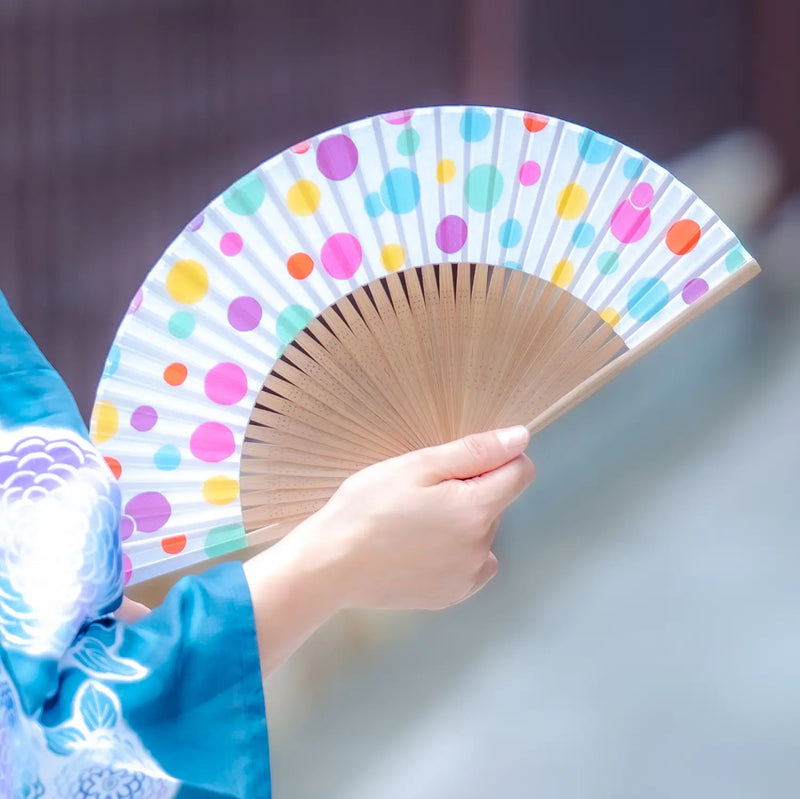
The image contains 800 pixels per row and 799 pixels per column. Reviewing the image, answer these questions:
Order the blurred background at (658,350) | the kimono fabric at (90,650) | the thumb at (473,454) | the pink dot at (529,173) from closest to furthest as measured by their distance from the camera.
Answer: the kimono fabric at (90,650) → the thumb at (473,454) → the pink dot at (529,173) → the blurred background at (658,350)

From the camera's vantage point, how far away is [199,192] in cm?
175

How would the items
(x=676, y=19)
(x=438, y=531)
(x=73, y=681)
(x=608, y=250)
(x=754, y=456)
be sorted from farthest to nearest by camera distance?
(x=754, y=456) < (x=676, y=19) < (x=608, y=250) < (x=438, y=531) < (x=73, y=681)

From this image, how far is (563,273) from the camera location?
77cm

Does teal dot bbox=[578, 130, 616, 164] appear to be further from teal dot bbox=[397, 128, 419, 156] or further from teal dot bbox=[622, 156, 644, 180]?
teal dot bbox=[397, 128, 419, 156]

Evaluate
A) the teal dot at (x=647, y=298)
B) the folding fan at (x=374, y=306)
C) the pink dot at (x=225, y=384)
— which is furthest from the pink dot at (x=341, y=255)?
the teal dot at (x=647, y=298)

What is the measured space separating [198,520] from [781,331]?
4.33 feet

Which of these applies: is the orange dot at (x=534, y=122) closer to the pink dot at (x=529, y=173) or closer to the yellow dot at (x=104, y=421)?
the pink dot at (x=529, y=173)

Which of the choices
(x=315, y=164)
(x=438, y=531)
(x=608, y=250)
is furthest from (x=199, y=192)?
(x=438, y=531)

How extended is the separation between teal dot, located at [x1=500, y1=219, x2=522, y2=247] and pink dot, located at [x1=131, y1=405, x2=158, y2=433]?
31cm

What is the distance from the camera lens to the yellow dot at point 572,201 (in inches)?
29.9

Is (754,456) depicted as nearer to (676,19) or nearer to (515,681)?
(515,681)

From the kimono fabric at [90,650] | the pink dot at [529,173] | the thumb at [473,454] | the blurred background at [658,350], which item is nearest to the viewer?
the kimono fabric at [90,650]

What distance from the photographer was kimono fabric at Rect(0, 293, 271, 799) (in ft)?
1.71

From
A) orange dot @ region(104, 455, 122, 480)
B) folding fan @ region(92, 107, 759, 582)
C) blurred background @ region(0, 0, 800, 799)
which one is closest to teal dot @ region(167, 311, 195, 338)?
folding fan @ region(92, 107, 759, 582)
